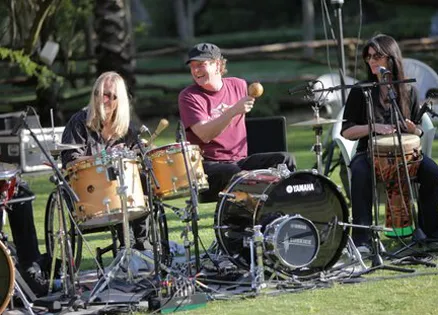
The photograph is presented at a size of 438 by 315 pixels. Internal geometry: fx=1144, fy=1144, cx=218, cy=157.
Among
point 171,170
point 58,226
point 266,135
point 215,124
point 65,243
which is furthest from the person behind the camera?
point 266,135

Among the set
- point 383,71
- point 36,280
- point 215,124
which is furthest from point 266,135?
point 36,280

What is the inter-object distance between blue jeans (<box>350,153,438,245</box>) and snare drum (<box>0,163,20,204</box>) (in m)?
2.51

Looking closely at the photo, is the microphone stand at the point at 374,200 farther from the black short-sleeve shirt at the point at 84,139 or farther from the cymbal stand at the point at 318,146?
the black short-sleeve shirt at the point at 84,139

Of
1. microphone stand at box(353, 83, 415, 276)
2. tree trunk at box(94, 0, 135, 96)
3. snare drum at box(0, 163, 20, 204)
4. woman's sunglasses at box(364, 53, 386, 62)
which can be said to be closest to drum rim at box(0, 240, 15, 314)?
snare drum at box(0, 163, 20, 204)

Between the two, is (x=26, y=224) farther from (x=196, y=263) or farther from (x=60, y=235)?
(x=196, y=263)

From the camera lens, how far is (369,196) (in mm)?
8031

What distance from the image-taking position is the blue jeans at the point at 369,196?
802 centimetres

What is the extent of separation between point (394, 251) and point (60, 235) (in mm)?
2560

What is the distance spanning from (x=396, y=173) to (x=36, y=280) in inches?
103

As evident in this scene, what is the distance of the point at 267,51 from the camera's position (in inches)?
800

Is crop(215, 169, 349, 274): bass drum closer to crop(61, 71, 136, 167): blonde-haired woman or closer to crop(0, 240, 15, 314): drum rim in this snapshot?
crop(61, 71, 136, 167): blonde-haired woman

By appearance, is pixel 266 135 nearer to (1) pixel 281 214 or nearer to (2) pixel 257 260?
(1) pixel 281 214

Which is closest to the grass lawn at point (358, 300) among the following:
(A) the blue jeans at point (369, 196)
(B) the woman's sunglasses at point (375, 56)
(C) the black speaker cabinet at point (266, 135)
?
(A) the blue jeans at point (369, 196)

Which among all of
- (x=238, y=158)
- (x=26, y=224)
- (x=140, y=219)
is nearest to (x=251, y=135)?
(x=238, y=158)
